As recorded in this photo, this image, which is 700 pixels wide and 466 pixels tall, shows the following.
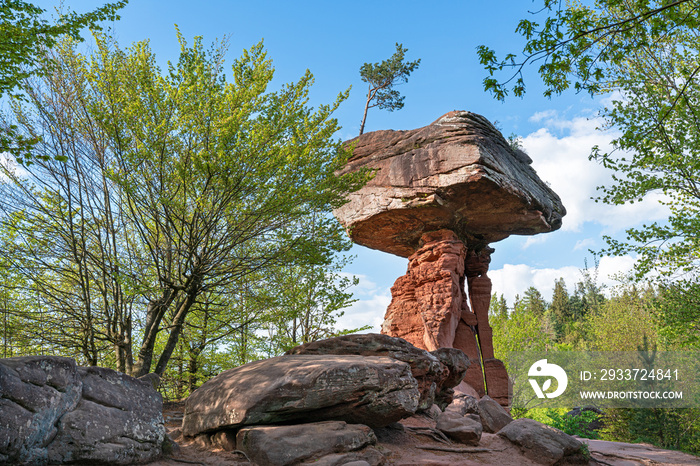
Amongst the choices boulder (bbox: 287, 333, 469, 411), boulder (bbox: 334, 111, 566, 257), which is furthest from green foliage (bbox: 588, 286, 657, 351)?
boulder (bbox: 287, 333, 469, 411)

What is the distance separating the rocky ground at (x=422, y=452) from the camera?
223 inches

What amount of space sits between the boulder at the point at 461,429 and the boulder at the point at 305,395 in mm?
1354

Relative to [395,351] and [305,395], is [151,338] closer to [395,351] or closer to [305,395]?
[305,395]

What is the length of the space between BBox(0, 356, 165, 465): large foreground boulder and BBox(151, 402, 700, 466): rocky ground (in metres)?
0.52

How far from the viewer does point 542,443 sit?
7.67 meters

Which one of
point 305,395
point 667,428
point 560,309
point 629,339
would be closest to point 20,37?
point 305,395

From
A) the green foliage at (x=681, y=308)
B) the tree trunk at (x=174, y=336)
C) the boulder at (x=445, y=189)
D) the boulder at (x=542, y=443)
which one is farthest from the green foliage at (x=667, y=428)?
the tree trunk at (x=174, y=336)

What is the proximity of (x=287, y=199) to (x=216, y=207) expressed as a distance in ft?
5.85

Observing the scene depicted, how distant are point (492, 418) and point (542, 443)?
2.39 meters

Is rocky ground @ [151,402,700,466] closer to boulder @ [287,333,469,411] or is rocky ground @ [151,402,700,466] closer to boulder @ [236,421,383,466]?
boulder @ [236,421,383,466]

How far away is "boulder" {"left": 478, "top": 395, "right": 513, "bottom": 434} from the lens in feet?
32.4

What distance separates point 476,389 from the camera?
16.8 meters

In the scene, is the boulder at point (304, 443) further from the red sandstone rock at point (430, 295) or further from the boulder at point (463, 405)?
the red sandstone rock at point (430, 295)

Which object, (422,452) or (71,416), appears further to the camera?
(422,452)
